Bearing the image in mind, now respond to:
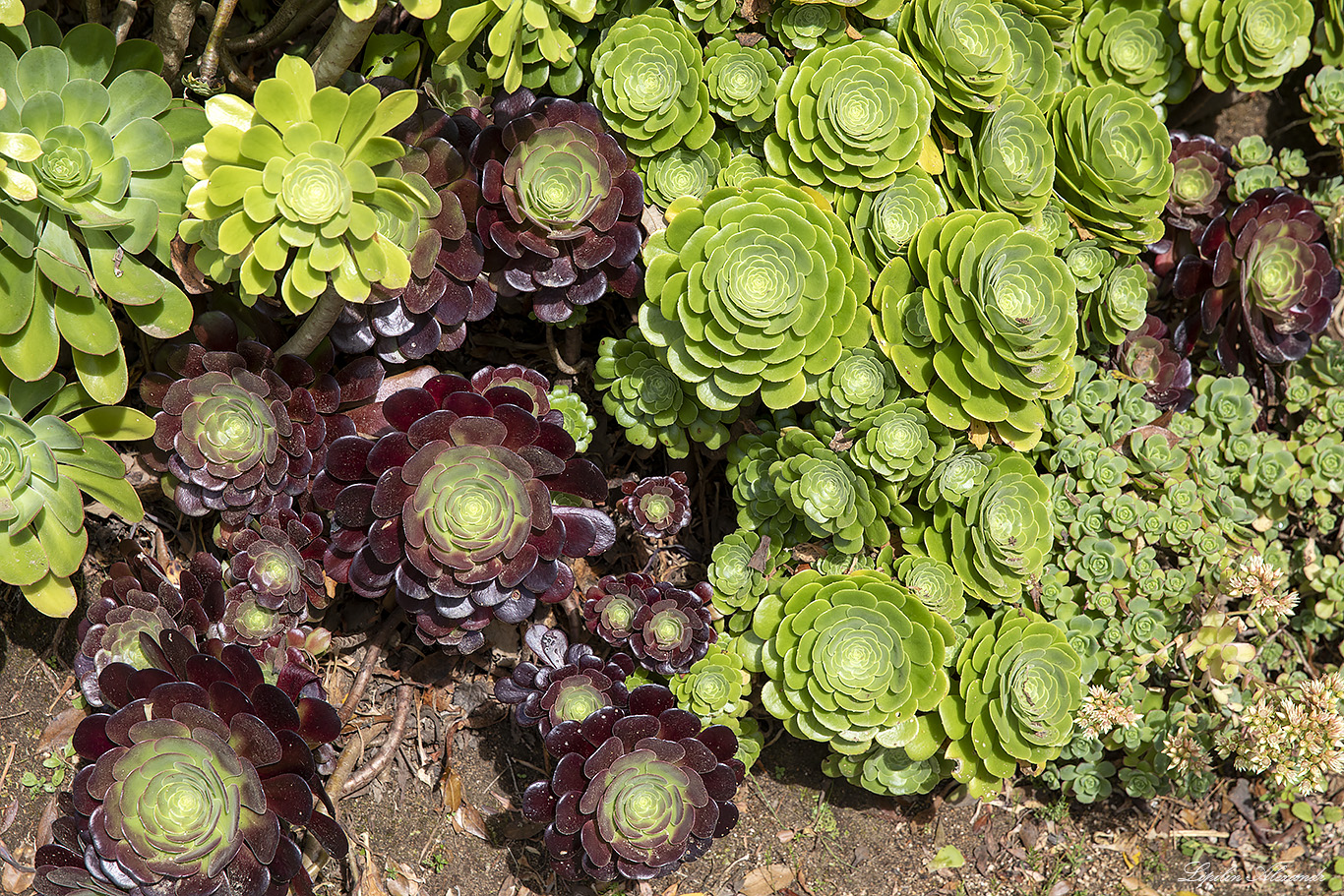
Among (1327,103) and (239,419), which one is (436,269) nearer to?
(239,419)

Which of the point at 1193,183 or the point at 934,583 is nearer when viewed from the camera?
the point at 934,583

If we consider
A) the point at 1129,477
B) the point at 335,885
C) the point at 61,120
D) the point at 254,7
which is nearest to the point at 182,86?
the point at 254,7

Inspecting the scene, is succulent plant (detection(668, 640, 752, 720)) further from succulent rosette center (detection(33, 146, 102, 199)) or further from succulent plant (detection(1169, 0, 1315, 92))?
succulent plant (detection(1169, 0, 1315, 92))

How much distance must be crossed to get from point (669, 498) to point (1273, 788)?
7.32 feet

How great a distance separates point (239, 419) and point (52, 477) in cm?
38

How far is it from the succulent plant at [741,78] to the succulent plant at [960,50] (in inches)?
13.5

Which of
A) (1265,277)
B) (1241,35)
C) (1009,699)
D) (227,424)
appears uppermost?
(1241,35)

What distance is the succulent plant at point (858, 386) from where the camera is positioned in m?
2.11

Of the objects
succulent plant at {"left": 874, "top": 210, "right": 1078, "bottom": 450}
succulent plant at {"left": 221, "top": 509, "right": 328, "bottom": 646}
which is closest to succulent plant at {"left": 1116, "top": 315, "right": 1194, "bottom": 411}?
succulent plant at {"left": 874, "top": 210, "right": 1078, "bottom": 450}

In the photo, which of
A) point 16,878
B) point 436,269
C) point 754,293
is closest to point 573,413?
point 436,269

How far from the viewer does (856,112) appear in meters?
2.10

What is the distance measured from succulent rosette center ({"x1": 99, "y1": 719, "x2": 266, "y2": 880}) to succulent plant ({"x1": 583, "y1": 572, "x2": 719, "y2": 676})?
81 centimetres

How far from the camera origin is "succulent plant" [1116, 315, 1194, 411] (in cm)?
258

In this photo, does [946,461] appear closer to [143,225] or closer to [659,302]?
[659,302]
